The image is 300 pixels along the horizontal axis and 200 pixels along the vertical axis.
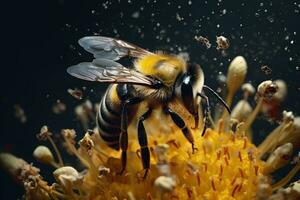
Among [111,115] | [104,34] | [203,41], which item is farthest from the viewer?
[104,34]

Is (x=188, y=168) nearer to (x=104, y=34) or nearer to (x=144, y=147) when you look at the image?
(x=144, y=147)

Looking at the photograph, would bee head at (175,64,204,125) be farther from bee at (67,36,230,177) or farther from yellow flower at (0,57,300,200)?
yellow flower at (0,57,300,200)

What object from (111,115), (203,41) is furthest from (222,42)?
(111,115)

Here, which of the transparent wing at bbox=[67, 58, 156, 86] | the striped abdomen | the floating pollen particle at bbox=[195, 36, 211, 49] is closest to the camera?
the transparent wing at bbox=[67, 58, 156, 86]

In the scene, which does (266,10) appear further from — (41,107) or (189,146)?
(41,107)

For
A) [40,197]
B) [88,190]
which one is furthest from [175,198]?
[40,197]

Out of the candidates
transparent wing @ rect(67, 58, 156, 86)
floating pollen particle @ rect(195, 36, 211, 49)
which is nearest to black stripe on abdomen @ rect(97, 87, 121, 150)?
transparent wing @ rect(67, 58, 156, 86)
